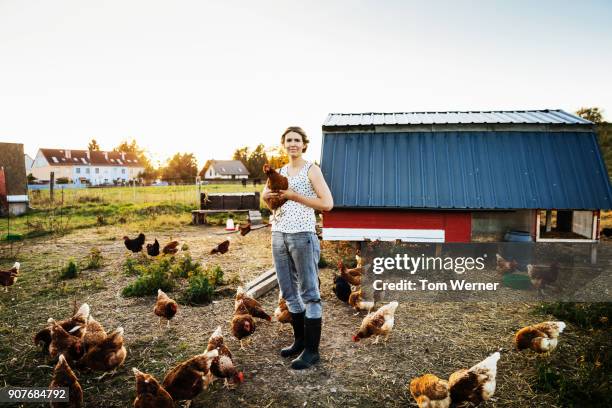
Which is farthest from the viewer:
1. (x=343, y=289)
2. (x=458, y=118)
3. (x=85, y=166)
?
(x=85, y=166)

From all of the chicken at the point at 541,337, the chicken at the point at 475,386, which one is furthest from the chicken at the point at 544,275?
the chicken at the point at 475,386

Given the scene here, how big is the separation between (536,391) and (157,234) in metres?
11.0

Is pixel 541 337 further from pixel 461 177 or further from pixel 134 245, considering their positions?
pixel 134 245

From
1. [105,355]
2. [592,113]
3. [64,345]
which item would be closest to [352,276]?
[105,355]

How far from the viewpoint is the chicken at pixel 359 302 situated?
4.72 meters

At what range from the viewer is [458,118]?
26.0 feet

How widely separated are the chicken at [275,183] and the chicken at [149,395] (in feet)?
5.52

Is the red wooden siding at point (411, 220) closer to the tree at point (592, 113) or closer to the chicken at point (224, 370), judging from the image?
the chicken at point (224, 370)

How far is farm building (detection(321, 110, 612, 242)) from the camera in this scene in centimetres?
673

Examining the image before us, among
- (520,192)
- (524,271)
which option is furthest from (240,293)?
(520,192)

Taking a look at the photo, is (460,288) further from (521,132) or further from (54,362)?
(54,362)

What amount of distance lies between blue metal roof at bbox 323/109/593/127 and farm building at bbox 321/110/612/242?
0.04 m

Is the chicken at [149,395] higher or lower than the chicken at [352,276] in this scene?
lower

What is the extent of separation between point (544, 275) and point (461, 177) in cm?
238
